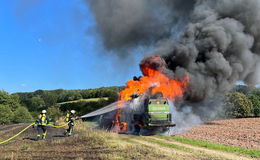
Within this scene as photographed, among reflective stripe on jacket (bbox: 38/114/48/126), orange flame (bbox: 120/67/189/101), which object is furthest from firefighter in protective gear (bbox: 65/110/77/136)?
orange flame (bbox: 120/67/189/101)

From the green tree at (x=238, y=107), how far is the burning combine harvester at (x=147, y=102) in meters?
27.8

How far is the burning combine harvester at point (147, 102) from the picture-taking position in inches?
747

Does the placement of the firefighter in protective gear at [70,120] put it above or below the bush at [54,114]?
below

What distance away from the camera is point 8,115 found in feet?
Answer: 157

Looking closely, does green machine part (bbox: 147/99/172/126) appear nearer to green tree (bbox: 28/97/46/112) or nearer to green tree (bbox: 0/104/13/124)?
green tree (bbox: 0/104/13/124)

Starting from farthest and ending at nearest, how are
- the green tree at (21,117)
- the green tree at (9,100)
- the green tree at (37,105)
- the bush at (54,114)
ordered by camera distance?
the green tree at (37,105) < the green tree at (9,100) < the green tree at (21,117) < the bush at (54,114)

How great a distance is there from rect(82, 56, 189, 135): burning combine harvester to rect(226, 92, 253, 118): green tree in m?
27.8

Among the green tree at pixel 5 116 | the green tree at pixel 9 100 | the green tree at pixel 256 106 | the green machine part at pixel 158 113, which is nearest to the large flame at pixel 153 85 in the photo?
the green machine part at pixel 158 113

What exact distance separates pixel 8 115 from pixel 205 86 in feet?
140

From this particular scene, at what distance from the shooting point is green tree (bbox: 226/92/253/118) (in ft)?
157

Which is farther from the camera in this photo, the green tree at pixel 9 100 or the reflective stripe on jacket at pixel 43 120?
the green tree at pixel 9 100

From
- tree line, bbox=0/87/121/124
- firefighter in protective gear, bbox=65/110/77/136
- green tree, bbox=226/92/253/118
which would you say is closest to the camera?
firefighter in protective gear, bbox=65/110/77/136

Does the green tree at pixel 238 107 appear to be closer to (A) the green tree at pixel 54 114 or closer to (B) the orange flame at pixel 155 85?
(B) the orange flame at pixel 155 85

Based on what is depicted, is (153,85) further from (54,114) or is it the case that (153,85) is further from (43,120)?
(54,114)
